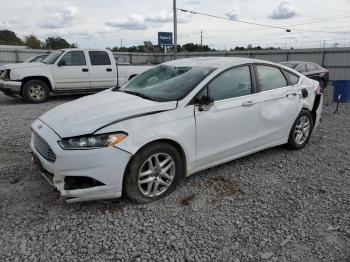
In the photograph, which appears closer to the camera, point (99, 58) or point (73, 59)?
point (73, 59)

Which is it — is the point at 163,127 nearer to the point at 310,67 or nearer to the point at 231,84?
the point at 231,84

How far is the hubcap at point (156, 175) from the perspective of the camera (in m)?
3.53

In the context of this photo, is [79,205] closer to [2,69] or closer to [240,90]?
[240,90]

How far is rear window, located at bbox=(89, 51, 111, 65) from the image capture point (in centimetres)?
1104

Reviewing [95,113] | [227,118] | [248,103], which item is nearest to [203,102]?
[227,118]

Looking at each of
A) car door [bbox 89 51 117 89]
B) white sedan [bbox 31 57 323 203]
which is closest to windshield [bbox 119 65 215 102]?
white sedan [bbox 31 57 323 203]

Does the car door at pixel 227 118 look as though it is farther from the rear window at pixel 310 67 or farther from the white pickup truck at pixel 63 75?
the rear window at pixel 310 67

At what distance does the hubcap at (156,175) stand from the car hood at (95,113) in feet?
1.73

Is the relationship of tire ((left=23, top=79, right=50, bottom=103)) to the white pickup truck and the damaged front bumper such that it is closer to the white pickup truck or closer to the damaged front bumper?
the white pickup truck

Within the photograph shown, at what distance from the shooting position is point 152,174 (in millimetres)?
3580

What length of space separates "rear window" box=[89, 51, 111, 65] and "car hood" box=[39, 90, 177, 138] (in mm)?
7316

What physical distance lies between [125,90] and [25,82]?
6.97 m

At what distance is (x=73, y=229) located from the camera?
124 inches

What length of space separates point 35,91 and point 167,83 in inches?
294
